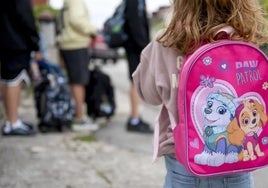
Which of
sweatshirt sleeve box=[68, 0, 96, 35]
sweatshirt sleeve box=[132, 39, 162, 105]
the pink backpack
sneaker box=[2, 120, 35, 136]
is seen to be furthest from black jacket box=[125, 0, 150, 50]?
the pink backpack

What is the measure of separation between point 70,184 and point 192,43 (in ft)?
7.03

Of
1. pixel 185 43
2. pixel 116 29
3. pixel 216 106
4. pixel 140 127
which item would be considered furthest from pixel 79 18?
pixel 216 106

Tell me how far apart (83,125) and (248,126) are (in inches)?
150

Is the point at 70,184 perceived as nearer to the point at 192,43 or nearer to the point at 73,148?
the point at 73,148

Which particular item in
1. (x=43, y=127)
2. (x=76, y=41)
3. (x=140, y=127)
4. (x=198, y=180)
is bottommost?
(x=140, y=127)

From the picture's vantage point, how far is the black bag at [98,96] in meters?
6.11

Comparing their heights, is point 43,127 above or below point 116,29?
below

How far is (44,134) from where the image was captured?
5.52m

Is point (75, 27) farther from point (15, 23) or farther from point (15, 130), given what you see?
point (15, 130)

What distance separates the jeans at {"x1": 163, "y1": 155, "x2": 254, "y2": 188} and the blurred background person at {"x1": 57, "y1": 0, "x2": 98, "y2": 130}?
3442 mm

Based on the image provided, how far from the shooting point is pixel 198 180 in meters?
2.24

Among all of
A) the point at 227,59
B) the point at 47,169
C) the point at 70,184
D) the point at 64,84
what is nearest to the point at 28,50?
the point at 64,84

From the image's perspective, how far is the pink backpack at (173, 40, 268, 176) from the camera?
6.84ft

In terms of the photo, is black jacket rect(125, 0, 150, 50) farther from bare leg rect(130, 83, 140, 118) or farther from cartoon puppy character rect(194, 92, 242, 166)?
cartoon puppy character rect(194, 92, 242, 166)
